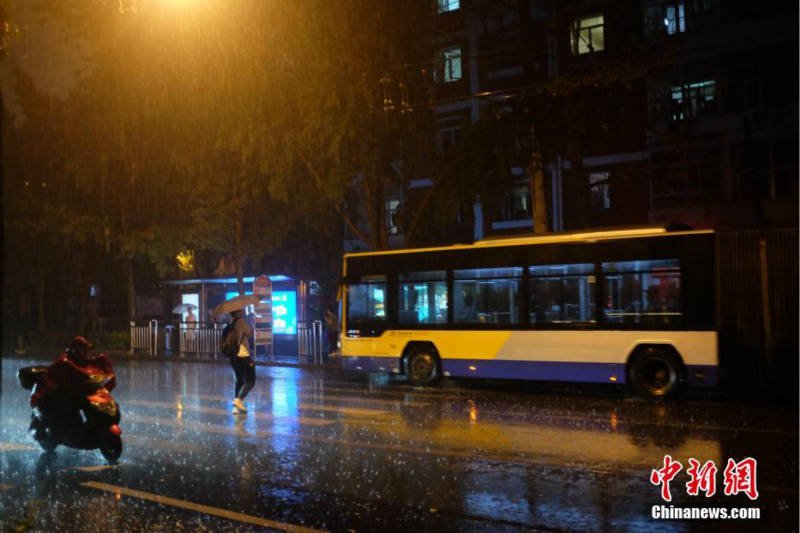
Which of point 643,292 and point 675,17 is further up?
point 675,17

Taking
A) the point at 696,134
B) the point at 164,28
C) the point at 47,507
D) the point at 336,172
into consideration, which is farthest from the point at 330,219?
the point at 47,507

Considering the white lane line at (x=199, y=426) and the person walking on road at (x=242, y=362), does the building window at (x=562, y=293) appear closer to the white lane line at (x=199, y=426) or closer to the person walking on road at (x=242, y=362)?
the person walking on road at (x=242, y=362)

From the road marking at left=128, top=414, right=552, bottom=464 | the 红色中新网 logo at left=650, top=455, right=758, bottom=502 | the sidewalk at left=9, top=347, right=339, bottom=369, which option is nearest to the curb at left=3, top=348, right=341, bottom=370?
the sidewalk at left=9, top=347, right=339, bottom=369

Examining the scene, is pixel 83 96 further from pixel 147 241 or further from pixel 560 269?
pixel 560 269

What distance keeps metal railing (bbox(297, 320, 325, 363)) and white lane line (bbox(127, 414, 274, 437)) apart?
11373 millimetres

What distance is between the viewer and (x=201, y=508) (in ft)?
22.3

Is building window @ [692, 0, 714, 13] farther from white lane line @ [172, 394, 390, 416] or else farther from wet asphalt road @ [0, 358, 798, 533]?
white lane line @ [172, 394, 390, 416]

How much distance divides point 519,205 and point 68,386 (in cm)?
2553

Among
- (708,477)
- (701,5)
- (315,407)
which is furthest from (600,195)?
(708,477)

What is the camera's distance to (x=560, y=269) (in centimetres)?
1508

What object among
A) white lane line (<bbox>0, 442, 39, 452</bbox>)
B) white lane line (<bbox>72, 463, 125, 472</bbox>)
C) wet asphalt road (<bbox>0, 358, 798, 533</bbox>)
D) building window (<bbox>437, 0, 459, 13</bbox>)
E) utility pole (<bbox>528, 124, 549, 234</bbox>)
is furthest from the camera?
building window (<bbox>437, 0, 459, 13</bbox>)

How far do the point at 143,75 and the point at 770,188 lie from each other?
21.7 meters

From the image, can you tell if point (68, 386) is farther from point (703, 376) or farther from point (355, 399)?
point (703, 376)

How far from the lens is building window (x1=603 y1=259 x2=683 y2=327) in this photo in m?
13.8
